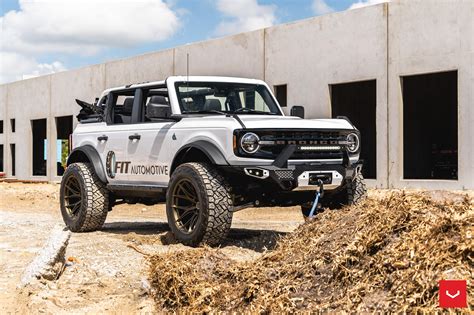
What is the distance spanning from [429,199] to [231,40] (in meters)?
19.8

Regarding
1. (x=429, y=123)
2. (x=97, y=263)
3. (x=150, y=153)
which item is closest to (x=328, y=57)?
(x=429, y=123)

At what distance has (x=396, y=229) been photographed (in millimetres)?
5773

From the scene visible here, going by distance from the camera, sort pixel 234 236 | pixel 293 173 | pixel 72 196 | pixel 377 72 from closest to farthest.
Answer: pixel 293 173 < pixel 234 236 < pixel 72 196 < pixel 377 72

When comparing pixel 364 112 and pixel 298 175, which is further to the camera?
pixel 364 112

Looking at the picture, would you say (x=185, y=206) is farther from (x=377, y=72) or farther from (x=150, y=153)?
(x=377, y=72)

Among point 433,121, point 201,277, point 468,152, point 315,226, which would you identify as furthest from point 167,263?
point 433,121

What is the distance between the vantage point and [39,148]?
4544 centimetres

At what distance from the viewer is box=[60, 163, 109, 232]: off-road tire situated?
10.7m

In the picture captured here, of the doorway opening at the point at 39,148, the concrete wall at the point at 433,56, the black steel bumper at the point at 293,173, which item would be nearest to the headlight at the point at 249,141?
the black steel bumper at the point at 293,173

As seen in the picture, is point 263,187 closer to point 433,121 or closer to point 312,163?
point 312,163

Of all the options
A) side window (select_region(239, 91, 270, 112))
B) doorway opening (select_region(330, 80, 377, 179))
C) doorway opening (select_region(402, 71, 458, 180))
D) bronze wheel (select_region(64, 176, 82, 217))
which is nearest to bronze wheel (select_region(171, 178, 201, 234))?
side window (select_region(239, 91, 270, 112))

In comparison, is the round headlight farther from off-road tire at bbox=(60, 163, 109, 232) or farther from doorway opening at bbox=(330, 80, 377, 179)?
doorway opening at bbox=(330, 80, 377, 179)

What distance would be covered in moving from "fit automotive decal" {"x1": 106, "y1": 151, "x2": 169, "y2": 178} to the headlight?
60.7 inches

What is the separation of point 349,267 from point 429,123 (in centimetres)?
2531
